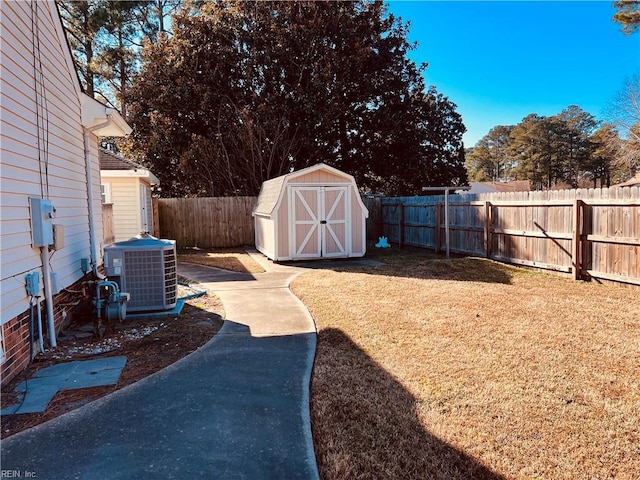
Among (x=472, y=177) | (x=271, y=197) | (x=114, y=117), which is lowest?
(x=271, y=197)

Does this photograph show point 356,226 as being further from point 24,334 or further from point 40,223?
point 24,334

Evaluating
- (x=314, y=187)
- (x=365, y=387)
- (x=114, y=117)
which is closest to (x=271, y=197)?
(x=314, y=187)

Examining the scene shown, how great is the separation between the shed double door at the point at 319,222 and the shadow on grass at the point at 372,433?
747 cm

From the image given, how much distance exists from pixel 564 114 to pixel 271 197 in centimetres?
4956

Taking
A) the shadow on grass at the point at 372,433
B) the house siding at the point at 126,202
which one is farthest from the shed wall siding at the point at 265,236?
the shadow on grass at the point at 372,433

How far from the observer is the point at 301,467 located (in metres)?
2.61

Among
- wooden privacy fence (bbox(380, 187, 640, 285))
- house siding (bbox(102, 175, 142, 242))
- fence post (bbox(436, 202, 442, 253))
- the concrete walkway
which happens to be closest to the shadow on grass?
the concrete walkway

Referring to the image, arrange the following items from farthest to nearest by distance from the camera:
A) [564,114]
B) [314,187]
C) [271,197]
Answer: [564,114]
[271,197]
[314,187]

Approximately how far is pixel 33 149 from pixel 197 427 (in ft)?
11.5

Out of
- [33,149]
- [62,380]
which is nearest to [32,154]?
[33,149]

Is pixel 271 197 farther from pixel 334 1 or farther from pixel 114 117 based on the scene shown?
pixel 334 1

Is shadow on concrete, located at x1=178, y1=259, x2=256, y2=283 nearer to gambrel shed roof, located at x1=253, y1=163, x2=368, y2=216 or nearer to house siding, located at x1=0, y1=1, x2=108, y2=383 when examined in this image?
gambrel shed roof, located at x1=253, y1=163, x2=368, y2=216

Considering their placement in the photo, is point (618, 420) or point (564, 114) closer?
point (618, 420)

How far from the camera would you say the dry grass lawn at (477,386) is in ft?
9.03
